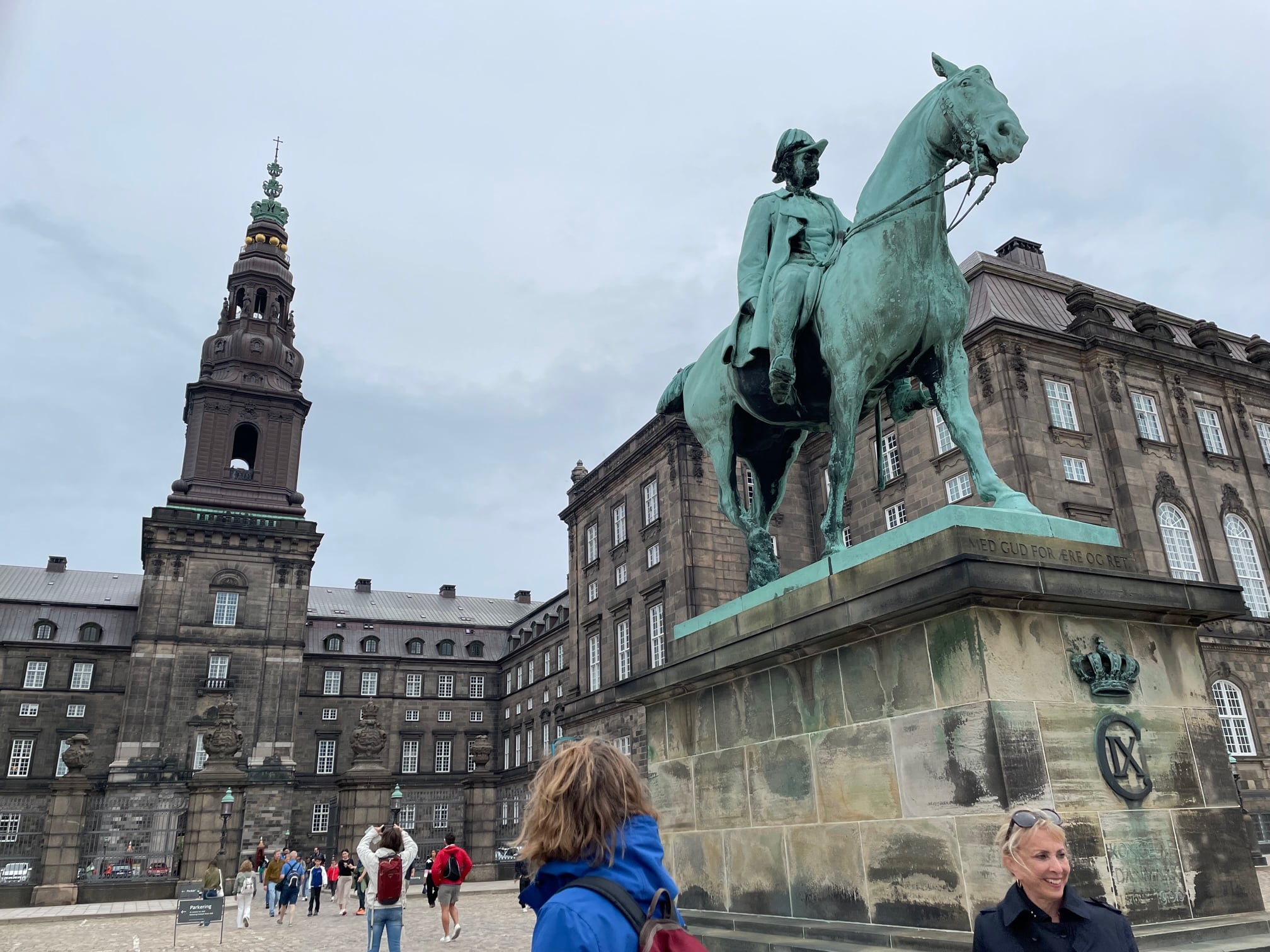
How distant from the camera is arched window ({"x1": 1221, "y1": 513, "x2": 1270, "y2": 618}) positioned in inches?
1272

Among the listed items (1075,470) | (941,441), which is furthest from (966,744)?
(1075,470)

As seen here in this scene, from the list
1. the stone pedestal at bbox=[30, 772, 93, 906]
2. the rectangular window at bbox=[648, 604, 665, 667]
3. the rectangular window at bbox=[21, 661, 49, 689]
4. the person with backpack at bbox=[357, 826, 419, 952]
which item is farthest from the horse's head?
the rectangular window at bbox=[21, 661, 49, 689]

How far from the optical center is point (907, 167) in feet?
22.1

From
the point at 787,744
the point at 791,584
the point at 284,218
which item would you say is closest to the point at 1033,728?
the point at 787,744

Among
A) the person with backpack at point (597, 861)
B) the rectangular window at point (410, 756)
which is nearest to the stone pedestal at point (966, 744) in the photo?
the person with backpack at point (597, 861)

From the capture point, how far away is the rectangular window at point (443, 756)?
7662cm

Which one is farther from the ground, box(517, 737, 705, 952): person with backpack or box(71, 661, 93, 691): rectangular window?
box(71, 661, 93, 691): rectangular window

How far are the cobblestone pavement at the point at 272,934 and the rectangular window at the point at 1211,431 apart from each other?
29.3 meters

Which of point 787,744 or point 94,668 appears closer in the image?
point 787,744

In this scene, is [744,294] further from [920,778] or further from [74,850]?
[74,850]

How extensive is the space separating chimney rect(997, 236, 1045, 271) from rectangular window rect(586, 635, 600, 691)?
26.4 metres

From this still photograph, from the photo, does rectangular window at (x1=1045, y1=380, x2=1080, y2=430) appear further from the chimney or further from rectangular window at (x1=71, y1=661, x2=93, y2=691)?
rectangular window at (x1=71, y1=661, x2=93, y2=691)

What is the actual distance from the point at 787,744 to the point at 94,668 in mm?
74305

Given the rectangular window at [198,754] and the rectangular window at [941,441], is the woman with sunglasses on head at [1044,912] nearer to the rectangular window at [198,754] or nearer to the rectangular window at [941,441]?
the rectangular window at [941,441]
